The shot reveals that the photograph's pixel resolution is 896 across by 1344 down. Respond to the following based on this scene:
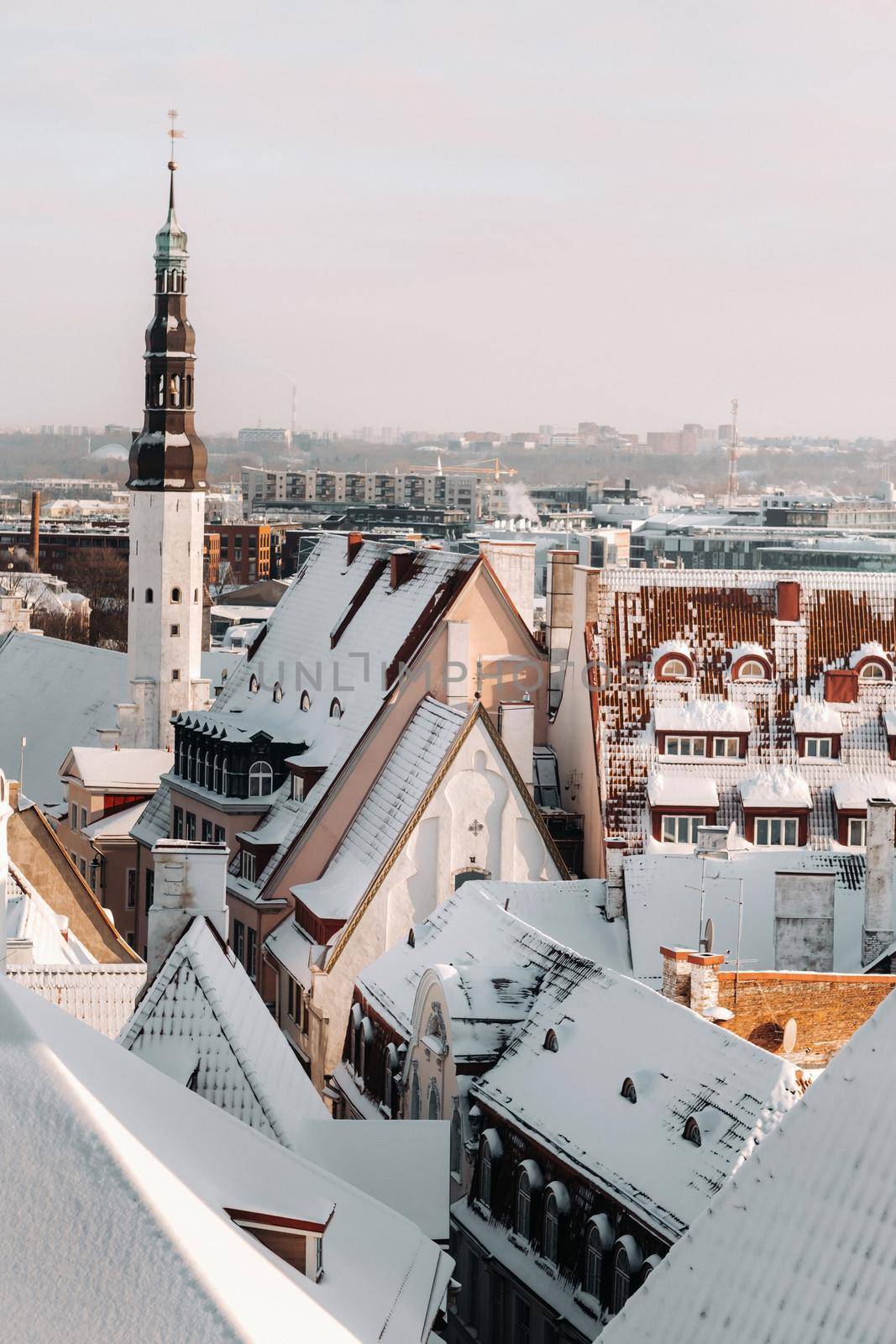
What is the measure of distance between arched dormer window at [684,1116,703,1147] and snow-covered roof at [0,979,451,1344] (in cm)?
542

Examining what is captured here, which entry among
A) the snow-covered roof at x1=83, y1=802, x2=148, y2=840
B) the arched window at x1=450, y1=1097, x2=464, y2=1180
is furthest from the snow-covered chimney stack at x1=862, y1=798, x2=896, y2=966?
the snow-covered roof at x1=83, y1=802, x2=148, y2=840

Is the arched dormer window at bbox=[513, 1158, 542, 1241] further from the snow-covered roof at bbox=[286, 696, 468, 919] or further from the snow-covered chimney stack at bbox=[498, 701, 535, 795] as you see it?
the snow-covered chimney stack at bbox=[498, 701, 535, 795]

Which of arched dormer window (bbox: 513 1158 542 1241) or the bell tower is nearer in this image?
arched dormer window (bbox: 513 1158 542 1241)

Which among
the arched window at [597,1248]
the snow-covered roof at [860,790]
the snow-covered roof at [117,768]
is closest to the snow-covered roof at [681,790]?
the snow-covered roof at [860,790]

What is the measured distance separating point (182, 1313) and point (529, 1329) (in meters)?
14.3

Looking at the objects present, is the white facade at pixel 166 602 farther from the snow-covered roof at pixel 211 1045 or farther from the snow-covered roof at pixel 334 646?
the snow-covered roof at pixel 211 1045

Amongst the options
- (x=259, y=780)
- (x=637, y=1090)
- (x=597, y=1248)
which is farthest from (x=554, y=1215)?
(x=259, y=780)

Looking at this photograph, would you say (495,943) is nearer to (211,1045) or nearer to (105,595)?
(211,1045)

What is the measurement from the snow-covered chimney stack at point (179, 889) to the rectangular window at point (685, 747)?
18.5m

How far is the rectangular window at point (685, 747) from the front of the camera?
48.6 meters

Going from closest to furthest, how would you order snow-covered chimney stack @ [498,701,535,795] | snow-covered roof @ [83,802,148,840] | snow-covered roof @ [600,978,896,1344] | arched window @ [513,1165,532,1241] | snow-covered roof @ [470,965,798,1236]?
snow-covered roof @ [600,978,896,1344], snow-covered roof @ [470,965,798,1236], arched window @ [513,1165,532,1241], snow-covered chimney stack @ [498,701,535,795], snow-covered roof @ [83,802,148,840]

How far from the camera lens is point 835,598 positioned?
5166 cm

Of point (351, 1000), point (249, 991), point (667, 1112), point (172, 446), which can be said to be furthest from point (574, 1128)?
point (172, 446)

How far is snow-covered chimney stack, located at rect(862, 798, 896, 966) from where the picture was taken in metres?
39.1
